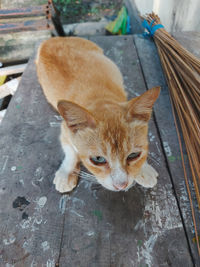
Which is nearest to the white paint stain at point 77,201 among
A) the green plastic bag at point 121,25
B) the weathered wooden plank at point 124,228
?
the weathered wooden plank at point 124,228

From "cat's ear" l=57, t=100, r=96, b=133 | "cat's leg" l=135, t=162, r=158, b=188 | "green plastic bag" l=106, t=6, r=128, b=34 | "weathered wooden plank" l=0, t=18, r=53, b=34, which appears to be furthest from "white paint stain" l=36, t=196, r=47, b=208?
"green plastic bag" l=106, t=6, r=128, b=34

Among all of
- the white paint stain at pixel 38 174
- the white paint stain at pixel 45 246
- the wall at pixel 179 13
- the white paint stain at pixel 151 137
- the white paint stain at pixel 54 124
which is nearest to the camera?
the white paint stain at pixel 45 246

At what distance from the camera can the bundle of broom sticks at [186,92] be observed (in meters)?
1.34

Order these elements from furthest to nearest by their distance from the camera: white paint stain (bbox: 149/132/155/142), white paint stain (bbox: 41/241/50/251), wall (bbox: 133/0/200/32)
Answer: wall (bbox: 133/0/200/32) < white paint stain (bbox: 149/132/155/142) < white paint stain (bbox: 41/241/50/251)

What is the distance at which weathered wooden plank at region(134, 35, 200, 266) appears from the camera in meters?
1.25

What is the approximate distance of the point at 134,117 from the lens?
1139mm

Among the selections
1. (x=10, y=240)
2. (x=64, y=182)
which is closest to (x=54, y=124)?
(x=64, y=182)

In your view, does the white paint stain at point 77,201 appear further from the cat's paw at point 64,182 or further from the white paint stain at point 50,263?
the white paint stain at point 50,263

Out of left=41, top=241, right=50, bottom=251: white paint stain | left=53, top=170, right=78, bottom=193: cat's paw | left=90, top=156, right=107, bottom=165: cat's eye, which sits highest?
left=90, top=156, right=107, bottom=165: cat's eye

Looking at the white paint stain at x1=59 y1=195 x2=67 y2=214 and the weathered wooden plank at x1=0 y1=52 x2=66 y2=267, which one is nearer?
the weathered wooden plank at x1=0 y1=52 x2=66 y2=267

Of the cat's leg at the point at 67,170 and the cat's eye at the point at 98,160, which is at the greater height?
the cat's eye at the point at 98,160

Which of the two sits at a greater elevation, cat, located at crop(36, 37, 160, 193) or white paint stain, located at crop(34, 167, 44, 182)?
cat, located at crop(36, 37, 160, 193)

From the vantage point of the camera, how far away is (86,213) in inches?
50.5

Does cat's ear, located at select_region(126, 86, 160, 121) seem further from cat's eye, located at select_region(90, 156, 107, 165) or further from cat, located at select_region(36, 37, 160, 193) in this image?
cat's eye, located at select_region(90, 156, 107, 165)
